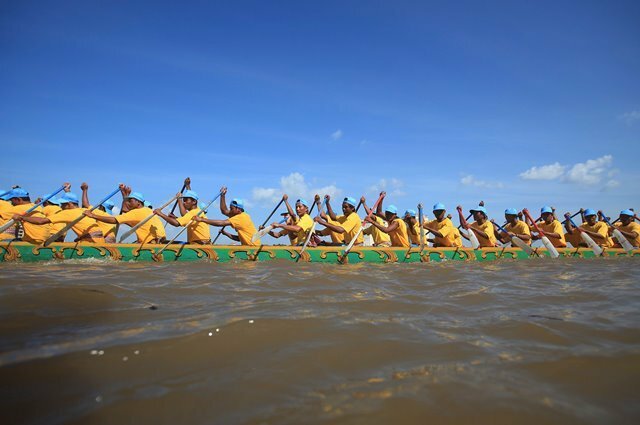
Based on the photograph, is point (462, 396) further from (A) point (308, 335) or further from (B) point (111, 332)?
(B) point (111, 332)

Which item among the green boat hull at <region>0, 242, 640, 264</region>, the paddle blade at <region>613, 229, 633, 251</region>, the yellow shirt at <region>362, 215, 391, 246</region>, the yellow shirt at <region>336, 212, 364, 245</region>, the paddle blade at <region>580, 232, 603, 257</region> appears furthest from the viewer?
the paddle blade at <region>613, 229, 633, 251</region>

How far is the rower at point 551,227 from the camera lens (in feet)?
Answer: 39.1

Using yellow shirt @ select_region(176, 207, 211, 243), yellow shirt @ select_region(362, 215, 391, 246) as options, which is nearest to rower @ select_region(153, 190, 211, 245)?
yellow shirt @ select_region(176, 207, 211, 243)

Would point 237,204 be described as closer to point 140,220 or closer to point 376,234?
point 140,220

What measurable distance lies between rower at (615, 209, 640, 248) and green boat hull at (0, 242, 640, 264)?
6.32 metres

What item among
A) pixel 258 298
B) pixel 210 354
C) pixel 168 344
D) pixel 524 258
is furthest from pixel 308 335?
pixel 524 258

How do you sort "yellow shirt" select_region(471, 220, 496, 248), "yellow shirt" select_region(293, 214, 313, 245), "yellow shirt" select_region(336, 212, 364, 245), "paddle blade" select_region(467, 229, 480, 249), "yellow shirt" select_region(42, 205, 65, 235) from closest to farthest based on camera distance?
"yellow shirt" select_region(42, 205, 65, 235) < "yellow shirt" select_region(336, 212, 364, 245) < "yellow shirt" select_region(293, 214, 313, 245) < "paddle blade" select_region(467, 229, 480, 249) < "yellow shirt" select_region(471, 220, 496, 248)

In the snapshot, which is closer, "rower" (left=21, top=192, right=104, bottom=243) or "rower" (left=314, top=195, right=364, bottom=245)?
"rower" (left=21, top=192, right=104, bottom=243)

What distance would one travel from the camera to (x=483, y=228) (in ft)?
37.2

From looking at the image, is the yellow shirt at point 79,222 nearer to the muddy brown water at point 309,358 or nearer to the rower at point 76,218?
the rower at point 76,218

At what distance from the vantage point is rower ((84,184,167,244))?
324 inches

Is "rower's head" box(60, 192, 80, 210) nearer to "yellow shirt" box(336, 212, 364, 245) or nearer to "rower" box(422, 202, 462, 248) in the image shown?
"yellow shirt" box(336, 212, 364, 245)

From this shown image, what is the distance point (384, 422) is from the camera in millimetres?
1499

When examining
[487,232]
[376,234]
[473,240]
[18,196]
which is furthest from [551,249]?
[18,196]
